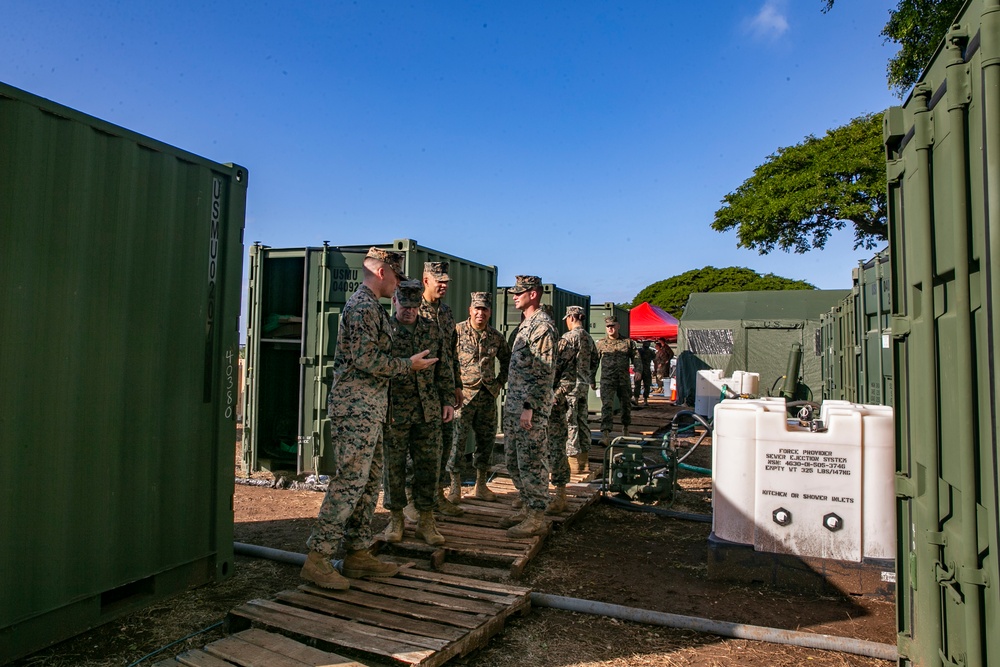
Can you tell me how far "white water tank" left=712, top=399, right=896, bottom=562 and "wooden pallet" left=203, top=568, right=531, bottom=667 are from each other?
5.59 ft

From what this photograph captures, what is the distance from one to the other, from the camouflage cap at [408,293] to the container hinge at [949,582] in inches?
131

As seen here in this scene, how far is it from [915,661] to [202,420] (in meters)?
3.97

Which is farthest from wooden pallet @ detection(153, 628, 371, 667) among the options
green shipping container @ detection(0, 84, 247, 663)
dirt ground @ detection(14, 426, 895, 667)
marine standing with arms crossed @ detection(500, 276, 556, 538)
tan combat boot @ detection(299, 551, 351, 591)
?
marine standing with arms crossed @ detection(500, 276, 556, 538)

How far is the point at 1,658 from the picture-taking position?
299 centimetres

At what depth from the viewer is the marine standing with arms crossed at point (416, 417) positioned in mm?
4594

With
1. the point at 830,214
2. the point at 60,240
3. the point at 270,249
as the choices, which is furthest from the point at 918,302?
the point at 830,214

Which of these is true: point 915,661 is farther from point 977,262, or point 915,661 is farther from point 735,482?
point 735,482

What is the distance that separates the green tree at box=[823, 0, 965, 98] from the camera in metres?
10.8

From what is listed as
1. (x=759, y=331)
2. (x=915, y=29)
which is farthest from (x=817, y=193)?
(x=915, y=29)

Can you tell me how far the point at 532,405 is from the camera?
5.04m

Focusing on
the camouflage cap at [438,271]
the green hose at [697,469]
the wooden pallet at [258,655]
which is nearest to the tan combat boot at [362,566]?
the wooden pallet at [258,655]

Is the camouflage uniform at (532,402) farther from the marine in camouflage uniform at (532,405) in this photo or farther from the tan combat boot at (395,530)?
the tan combat boot at (395,530)

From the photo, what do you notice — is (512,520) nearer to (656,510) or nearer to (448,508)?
(448,508)

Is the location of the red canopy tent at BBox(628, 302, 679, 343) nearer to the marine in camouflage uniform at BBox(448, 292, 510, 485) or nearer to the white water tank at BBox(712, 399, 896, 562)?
the marine in camouflage uniform at BBox(448, 292, 510, 485)
